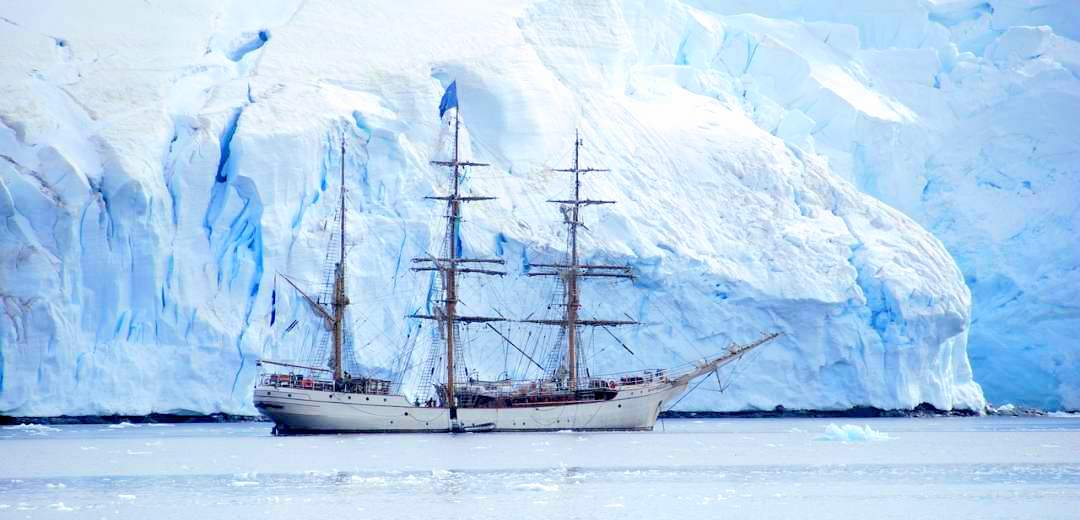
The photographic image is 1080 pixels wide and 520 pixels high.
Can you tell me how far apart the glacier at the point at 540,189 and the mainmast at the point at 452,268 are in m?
0.58

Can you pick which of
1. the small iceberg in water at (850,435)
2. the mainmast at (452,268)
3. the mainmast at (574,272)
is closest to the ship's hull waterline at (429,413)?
the mainmast at (452,268)

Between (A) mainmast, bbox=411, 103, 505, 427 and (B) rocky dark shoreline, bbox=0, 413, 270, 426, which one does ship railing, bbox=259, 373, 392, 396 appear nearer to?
(A) mainmast, bbox=411, 103, 505, 427

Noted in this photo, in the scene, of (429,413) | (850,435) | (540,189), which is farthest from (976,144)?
(429,413)

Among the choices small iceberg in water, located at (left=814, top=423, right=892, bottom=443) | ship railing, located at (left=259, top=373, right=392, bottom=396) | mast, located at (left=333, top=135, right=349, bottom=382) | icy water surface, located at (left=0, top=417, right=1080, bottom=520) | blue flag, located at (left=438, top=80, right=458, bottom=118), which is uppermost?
blue flag, located at (left=438, top=80, right=458, bottom=118)

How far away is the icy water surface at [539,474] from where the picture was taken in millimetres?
22469

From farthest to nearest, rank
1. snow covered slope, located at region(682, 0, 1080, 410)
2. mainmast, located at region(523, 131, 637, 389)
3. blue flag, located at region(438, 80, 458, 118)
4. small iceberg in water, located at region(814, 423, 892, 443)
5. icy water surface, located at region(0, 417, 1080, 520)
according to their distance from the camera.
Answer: snow covered slope, located at region(682, 0, 1080, 410) → blue flag, located at region(438, 80, 458, 118) → mainmast, located at region(523, 131, 637, 389) → small iceberg in water, located at region(814, 423, 892, 443) → icy water surface, located at region(0, 417, 1080, 520)

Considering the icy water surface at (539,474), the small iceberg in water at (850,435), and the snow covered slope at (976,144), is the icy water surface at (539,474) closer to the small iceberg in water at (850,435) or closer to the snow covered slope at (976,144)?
the small iceberg in water at (850,435)

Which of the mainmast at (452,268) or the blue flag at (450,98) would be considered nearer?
the mainmast at (452,268)

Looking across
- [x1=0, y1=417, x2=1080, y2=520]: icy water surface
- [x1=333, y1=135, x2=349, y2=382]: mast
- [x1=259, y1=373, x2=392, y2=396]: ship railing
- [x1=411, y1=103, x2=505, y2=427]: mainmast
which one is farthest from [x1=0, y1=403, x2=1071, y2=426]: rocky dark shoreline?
[x1=411, y1=103, x2=505, y2=427]: mainmast

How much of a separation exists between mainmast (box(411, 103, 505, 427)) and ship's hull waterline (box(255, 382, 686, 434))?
0.69 meters

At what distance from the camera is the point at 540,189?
42750 mm

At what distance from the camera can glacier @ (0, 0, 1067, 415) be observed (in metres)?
37.7

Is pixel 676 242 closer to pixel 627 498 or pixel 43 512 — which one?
pixel 627 498

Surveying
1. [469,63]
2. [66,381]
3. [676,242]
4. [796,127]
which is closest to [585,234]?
[676,242]
